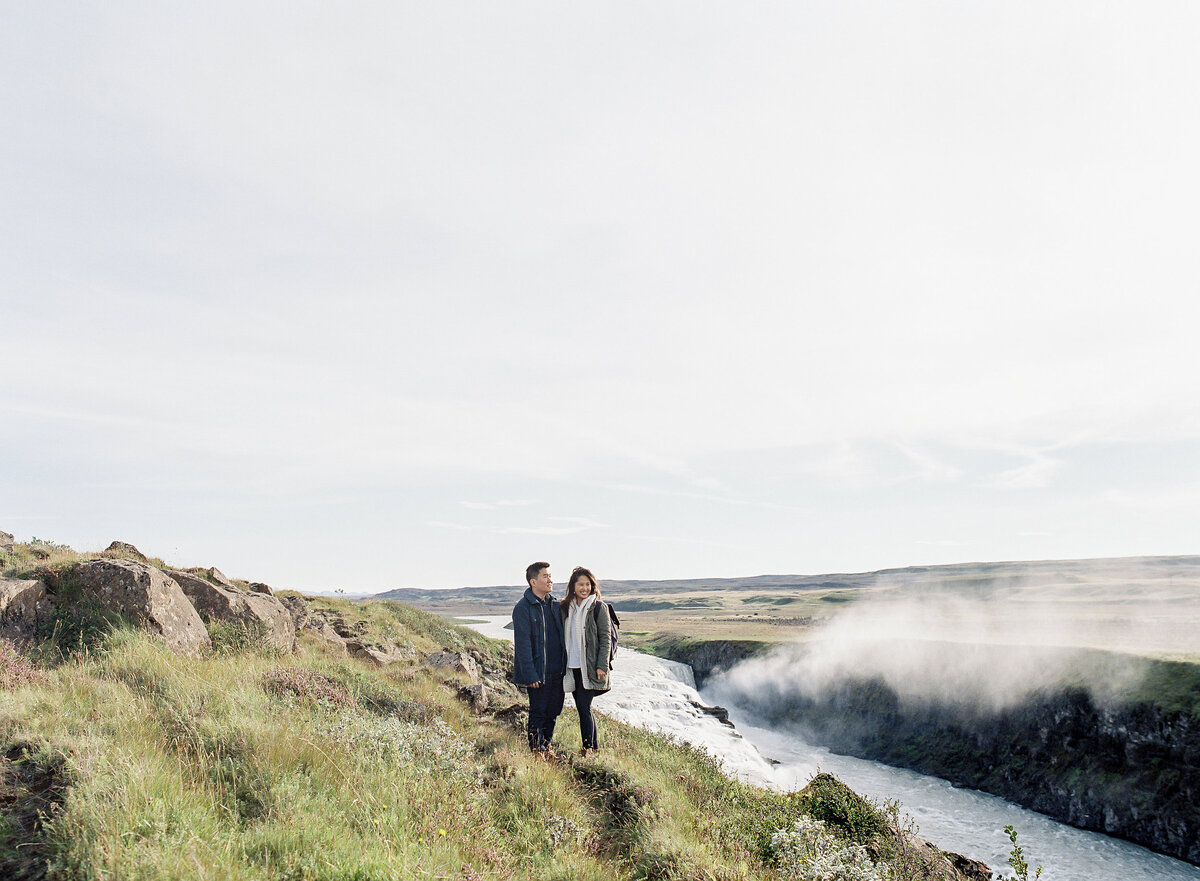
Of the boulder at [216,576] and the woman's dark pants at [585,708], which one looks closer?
the woman's dark pants at [585,708]

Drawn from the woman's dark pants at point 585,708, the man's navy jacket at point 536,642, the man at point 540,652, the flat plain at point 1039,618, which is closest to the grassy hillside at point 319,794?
the woman's dark pants at point 585,708

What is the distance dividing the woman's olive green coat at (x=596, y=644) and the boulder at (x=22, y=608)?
9.45m

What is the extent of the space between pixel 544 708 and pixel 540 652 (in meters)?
1.14

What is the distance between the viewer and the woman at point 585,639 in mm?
9242

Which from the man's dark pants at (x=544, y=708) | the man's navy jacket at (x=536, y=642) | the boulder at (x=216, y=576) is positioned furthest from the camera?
the boulder at (x=216, y=576)

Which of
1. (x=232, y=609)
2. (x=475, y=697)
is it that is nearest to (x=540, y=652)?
(x=475, y=697)

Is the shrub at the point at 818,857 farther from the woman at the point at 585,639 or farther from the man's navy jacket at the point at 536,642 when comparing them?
the man's navy jacket at the point at 536,642

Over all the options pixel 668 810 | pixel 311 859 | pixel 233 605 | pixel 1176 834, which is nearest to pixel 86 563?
pixel 233 605

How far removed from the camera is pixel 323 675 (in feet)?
35.9

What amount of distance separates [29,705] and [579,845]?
6.71 m

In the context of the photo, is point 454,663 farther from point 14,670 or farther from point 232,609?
point 14,670

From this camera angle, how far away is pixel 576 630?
9367 mm

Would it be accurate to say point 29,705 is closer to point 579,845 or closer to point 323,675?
point 323,675

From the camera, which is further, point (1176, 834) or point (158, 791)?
point (1176, 834)
